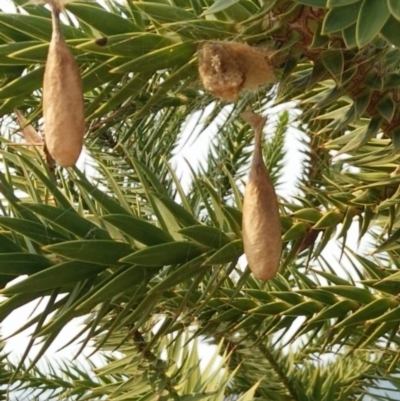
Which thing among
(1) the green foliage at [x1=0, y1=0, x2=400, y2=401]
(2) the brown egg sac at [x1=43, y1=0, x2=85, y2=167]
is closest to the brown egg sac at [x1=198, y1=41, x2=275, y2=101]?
(1) the green foliage at [x1=0, y1=0, x2=400, y2=401]

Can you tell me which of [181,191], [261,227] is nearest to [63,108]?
[261,227]

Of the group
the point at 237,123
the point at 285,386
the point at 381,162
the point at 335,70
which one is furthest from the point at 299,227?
the point at 237,123

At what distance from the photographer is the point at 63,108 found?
34 centimetres

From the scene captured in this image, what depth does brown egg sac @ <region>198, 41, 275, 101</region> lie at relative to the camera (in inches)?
19.2

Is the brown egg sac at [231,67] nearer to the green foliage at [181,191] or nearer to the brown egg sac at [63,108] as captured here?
the green foliage at [181,191]

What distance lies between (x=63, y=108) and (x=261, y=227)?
13 cm

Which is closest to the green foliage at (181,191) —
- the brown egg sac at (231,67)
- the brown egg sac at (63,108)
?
the brown egg sac at (231,67)

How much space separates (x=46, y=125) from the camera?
35 cm

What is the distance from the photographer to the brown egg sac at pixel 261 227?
0.42 m

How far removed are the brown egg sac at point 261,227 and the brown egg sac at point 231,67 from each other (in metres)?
0.08

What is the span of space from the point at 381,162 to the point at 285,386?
1.99ft

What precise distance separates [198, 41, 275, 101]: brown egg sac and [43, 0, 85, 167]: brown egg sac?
0.14 m

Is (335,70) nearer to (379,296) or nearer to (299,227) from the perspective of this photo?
(299,227)

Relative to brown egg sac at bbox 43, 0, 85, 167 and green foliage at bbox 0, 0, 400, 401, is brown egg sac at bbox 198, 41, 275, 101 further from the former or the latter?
brown egg sac at bbox 43, 0, 85, 167
